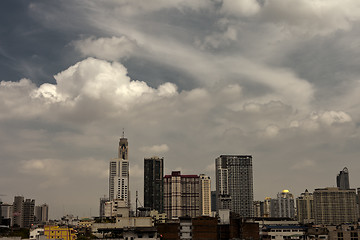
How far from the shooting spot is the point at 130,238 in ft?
471

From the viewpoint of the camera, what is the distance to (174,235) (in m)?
179

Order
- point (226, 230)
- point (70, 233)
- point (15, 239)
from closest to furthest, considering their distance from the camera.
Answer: point (15, 239)
point (70, 233)
point (226, 230)

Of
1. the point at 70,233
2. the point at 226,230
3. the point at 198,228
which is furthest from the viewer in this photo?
the point at 226,230

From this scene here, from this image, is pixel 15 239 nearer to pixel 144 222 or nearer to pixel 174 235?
pixel 144 222

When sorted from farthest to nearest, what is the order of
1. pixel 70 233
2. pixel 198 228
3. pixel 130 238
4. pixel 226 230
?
pixel 226 230
pixel 198 228
pixel 70 233
pixel 130 238

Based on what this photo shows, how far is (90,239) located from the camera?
528 feet

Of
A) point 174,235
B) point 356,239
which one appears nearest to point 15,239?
point 174,235

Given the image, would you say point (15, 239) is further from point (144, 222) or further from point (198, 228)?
point (198, 228)

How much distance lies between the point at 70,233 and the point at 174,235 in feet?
138

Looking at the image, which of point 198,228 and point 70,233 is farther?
point 198,228

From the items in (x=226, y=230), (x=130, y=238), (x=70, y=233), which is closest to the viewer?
(x=130, y=238)

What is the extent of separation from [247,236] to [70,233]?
7151 cm

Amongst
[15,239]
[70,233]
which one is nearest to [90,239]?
[70,233]

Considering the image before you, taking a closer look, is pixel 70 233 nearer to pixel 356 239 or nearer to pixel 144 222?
pixel 144 222
